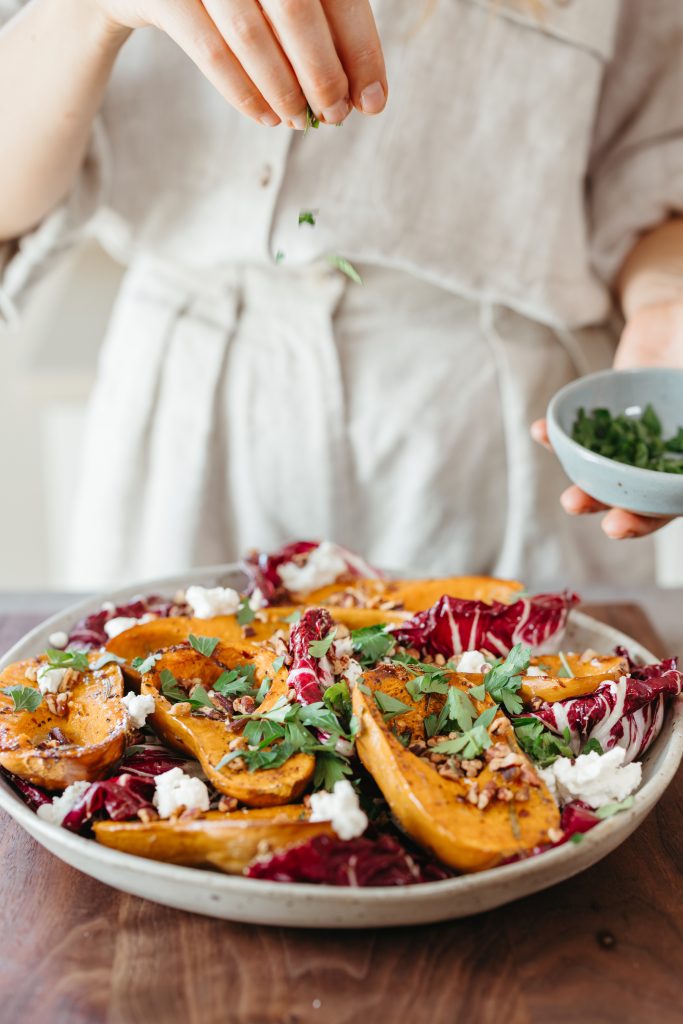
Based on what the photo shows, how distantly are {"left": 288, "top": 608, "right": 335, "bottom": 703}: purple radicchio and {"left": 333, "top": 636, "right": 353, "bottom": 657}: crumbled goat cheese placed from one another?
17 millimetres

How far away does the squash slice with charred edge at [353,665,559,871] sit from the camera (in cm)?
78

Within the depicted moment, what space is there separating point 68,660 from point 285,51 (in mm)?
631

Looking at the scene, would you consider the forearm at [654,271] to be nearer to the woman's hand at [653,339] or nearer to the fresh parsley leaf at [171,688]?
the woman's hand at [653,339]

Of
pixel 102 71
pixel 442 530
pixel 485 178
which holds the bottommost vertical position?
pixel 442 530

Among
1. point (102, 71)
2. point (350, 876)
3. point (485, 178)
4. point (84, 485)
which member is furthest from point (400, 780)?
point (84, 485)

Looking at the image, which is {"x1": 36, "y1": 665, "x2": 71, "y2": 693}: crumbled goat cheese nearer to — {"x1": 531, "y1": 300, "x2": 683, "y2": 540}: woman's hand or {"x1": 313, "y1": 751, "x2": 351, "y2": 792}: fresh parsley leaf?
{"x1": 313, "y1": 751, "x2": 351, "y2": 792}: fresh parsley leaf

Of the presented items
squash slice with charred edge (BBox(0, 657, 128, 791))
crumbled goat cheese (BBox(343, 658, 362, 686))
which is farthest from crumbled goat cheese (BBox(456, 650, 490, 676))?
squash slice with charred edge (BBox(0, 657, 128, 791))

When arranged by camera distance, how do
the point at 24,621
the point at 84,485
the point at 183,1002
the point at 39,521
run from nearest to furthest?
1. the point at 183,1002
2. the point at 24,621
3. the point at 84,485
4. the point at 39,521

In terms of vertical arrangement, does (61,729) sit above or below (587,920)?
above

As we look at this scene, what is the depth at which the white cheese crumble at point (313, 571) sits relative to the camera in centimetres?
125

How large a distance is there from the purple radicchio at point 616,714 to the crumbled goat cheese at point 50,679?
48cm

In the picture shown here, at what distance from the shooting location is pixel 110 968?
0.80m

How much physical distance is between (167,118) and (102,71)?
1.09 feet

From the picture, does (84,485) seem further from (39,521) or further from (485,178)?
(39,521)
